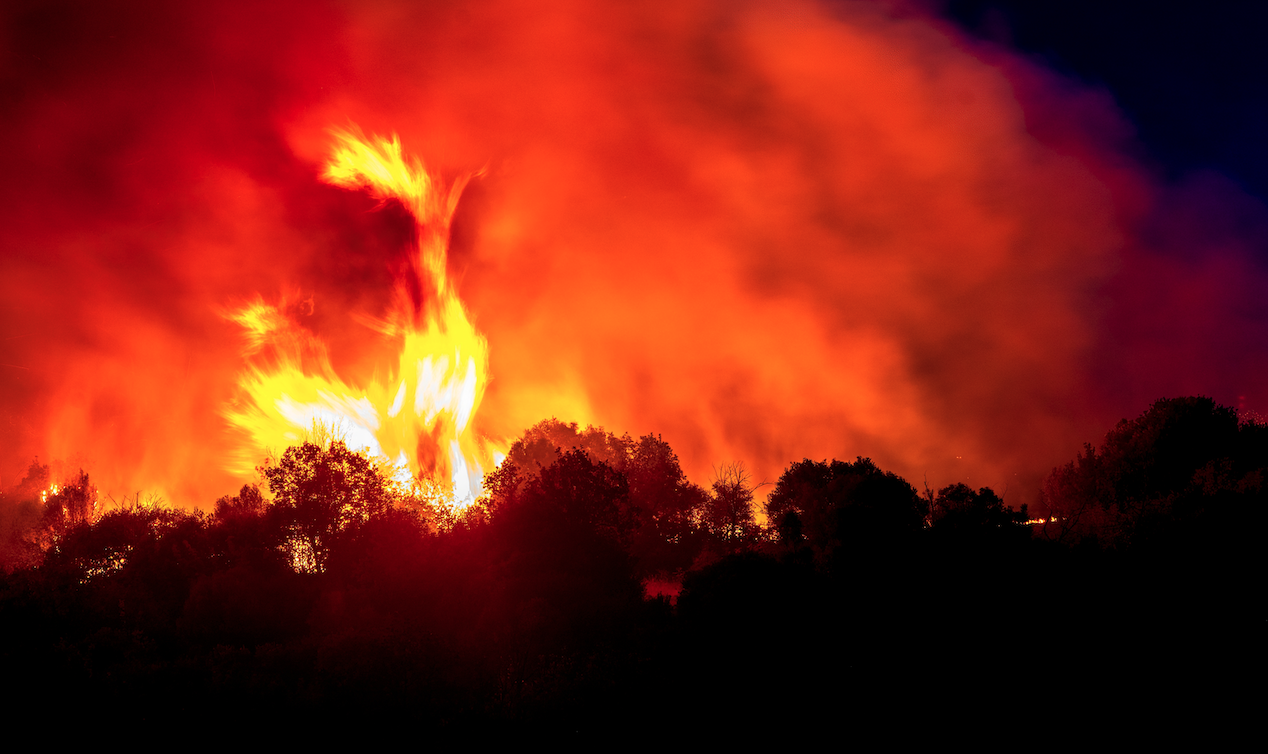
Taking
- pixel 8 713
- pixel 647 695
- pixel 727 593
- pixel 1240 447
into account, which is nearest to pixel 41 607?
pixel 8 713

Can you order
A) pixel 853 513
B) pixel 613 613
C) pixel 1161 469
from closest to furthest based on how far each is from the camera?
pixel 613 613, pixel 853 513, pixel 1161 469

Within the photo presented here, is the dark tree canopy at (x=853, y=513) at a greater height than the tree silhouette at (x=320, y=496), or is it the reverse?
the tree silhouette at (x=320, y=496)

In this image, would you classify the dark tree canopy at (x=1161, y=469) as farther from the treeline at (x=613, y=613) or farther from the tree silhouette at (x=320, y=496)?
the tree silhouette at (x=320, y=496)

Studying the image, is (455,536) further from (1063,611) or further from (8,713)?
(1063,611)

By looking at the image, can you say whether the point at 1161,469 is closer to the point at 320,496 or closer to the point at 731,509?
the point at 731,509

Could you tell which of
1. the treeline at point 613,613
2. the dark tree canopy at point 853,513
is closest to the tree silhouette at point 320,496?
the treeline at point 613,613

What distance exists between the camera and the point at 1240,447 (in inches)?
1577

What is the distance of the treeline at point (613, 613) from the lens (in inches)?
728

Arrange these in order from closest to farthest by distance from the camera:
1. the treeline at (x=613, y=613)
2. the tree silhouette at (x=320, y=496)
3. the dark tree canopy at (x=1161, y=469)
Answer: the treeline at (x=613, y=613) → the dark tree canopy at (x=1161, y=469) → the tree silhouette at (x=320, y=496)

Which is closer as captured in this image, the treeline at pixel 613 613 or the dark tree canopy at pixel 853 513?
the treeline at pixel 613 613

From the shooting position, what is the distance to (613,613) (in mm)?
25438

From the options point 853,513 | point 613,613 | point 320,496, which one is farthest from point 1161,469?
point 320,496

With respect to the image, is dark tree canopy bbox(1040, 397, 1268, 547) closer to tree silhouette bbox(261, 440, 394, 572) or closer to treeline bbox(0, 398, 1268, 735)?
treeline bbox(0, 398, 1268, 735)

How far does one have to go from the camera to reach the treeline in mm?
18500
